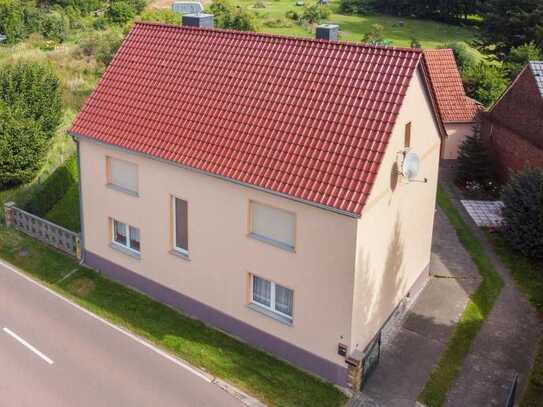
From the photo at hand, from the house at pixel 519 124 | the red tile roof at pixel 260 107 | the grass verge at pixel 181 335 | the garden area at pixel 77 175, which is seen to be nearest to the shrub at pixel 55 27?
the garden area at pixel 77 175

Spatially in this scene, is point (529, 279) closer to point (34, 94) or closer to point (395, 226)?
point (395, 226)

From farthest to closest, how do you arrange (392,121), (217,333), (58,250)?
(58,250) < (217,333) < (392,121)

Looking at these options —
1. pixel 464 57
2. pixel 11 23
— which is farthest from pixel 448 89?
pixel 11 23

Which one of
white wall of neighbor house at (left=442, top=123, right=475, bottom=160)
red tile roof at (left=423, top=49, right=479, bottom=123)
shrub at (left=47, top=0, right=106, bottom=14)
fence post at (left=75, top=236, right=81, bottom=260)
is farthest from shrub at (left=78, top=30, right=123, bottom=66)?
fence post at (left=75, top=236, right=81, bottom=260)

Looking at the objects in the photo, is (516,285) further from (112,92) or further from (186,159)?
A: (112,92)

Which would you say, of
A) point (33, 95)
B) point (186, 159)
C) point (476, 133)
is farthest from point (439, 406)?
point (33, 95)

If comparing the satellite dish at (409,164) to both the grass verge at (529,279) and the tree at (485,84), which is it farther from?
the tree at (485,84)
